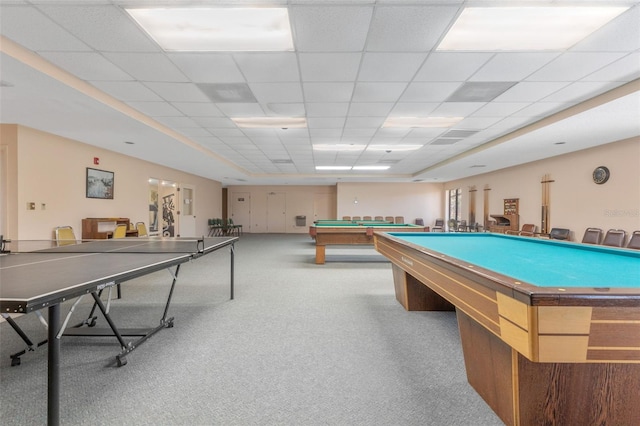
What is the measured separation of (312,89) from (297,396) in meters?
3.29

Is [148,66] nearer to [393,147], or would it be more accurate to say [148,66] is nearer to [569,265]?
[569,265]

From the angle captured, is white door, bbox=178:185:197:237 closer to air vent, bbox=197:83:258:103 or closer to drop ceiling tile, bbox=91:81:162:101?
drop ceiling tile, bbox=91:81:162:101

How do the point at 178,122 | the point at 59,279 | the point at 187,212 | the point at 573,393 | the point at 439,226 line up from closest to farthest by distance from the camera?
the point at 573,393 < the point at 59,279 < the point at 178,122 < the point at 187,212 < the point at 439,226

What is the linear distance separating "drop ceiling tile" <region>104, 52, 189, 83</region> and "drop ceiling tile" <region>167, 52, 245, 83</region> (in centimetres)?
10

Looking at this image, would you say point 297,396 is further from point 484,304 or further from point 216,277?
point 216,277

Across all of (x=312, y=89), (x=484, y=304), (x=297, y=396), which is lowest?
(x=297, y=396)

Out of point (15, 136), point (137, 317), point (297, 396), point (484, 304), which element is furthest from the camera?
point (15, 136)

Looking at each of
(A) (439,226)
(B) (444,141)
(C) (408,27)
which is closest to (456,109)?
(B) (444,141)

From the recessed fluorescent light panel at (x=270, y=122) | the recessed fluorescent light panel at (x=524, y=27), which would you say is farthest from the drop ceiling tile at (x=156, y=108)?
the recessed fluorescent light panel at (x=524, y=27)

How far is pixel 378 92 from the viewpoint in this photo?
3.71 metres

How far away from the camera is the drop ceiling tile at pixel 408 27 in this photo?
87.4 inches

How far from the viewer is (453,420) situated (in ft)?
5.38

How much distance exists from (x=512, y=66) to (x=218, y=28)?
3.02 meters

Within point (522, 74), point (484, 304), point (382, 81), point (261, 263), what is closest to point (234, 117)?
point (382, 81)
